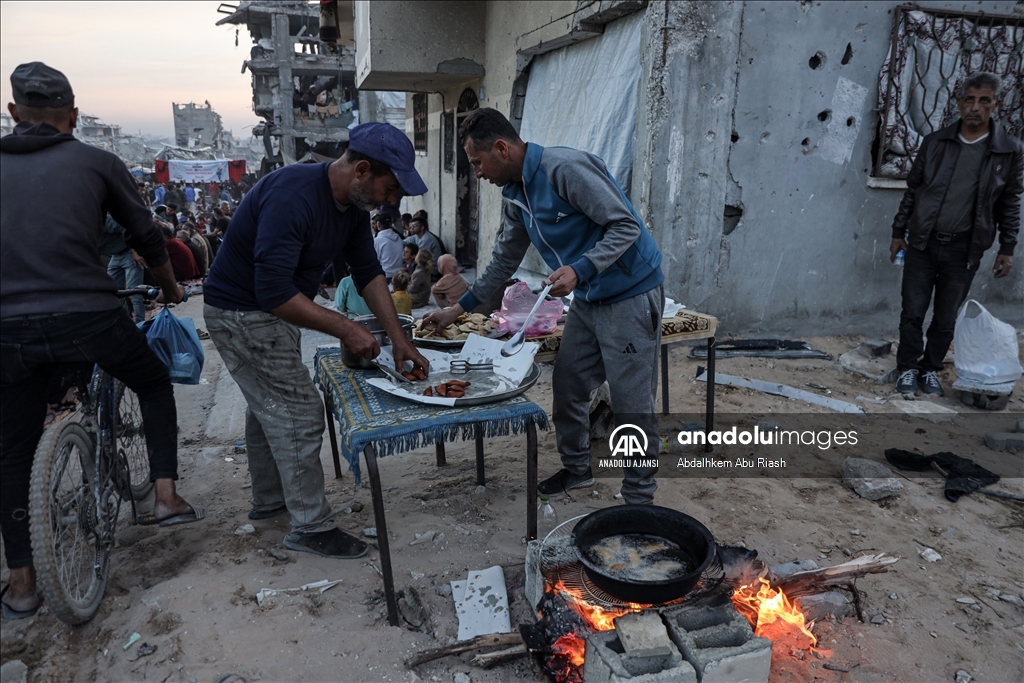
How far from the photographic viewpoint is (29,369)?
2.48 m

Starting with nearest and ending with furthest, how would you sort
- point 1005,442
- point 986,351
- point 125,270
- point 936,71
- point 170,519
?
point 170,519
point 1005,442
point 986,351
point 936,71
point 125,270

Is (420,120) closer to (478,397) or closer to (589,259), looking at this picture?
(589,259)

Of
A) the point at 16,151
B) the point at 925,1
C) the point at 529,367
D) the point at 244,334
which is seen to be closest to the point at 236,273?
the point at 244,334

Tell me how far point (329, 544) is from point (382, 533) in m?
0.61

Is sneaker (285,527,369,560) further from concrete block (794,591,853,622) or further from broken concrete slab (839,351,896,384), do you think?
broken concrete slab (839,351,896,384)

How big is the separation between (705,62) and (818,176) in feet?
5.14

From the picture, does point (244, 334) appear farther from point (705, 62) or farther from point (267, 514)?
point (705, 62)

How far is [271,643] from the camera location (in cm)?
244

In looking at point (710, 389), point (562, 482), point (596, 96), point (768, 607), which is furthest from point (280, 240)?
point (596, 96)

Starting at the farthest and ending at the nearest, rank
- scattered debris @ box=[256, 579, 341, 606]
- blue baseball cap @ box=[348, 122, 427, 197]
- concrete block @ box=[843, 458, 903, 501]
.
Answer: concrete block @ box=[843, 458, 903, 501], scattered debris @ box=[256, 579, 341, 606], blue baseball cap @ box=[348, 122, 427, 197]

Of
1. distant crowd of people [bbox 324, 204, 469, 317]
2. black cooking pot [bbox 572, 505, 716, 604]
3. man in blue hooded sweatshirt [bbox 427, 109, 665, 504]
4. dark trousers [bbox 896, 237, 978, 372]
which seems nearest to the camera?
black cooking pot [bbox 572, 505, 716, 604]

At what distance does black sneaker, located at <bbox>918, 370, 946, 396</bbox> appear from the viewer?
5.16m

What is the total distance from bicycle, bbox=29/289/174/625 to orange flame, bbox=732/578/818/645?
2.54m

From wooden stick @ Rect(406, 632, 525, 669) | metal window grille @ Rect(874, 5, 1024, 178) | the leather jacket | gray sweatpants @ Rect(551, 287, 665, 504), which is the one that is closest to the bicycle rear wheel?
wooden stick @ Rect(406, 632, 525, 669)
